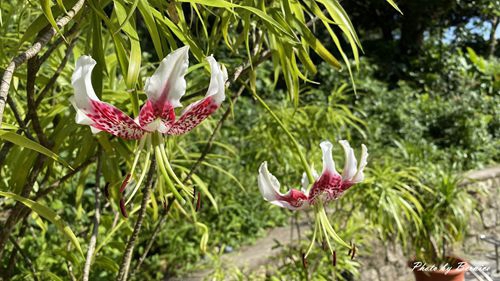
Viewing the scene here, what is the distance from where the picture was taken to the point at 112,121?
22.9 inches

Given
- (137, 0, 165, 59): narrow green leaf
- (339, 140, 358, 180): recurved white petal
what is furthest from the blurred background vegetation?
(339, 140, 358, 180): recurved white petal

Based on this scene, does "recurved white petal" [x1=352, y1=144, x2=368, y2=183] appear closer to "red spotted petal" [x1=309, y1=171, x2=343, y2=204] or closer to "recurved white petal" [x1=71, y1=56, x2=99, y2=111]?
"red spotted petal" [x1=309, y1=171, x2=343, y2=204]

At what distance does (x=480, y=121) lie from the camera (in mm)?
5055

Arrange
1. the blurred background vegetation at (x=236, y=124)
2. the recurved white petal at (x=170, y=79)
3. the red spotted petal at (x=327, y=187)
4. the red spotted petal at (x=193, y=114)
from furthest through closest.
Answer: the red spotted petal at (x=327, y=187)
the blurred background vegetation at (x=236, y=124)
the red spotted petal at (x=193, y=114)
the recurved white petal at (x=170, y=79)

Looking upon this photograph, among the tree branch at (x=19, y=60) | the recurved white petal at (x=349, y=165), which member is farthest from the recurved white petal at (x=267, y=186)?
the tree branch at (x=19, y=60)

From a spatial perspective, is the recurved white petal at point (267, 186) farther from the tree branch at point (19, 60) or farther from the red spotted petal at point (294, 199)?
the tree branch at point (19, 60)

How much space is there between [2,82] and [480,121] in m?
5.14

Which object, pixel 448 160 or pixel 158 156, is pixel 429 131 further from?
pixel 158 156

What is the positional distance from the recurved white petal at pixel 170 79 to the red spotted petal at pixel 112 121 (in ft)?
0.20

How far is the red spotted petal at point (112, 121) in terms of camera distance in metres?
0.54

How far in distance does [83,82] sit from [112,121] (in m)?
0.10

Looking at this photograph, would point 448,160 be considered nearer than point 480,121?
Yes

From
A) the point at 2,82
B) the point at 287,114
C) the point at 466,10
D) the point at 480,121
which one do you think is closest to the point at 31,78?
the point at 2,82

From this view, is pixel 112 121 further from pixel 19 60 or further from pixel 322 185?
pixel 322 185
